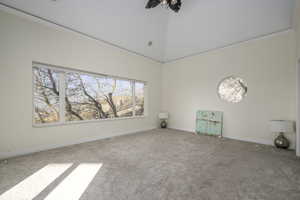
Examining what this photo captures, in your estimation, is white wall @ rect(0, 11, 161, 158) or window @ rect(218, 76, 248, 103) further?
window @ rect(218, 76, 248, 103)

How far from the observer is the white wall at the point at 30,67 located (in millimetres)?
2541

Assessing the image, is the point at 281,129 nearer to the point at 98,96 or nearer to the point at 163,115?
the point at 163,115

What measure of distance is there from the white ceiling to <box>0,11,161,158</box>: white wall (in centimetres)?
31

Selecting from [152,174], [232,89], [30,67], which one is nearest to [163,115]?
[232,89]

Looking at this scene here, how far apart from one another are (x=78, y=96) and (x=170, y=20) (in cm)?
375

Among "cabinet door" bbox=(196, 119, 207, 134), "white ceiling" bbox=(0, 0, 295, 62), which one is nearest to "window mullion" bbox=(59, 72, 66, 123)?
"white ceiling" bbox=(0, 0, 295, 62)

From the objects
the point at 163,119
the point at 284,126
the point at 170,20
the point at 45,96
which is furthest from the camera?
the point at 163,119

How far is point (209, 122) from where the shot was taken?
4.47 metres

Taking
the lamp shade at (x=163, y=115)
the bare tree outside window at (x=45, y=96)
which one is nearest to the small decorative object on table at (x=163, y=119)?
the lamp shade at (x=163, y=115)

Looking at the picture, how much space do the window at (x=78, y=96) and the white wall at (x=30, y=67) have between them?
0.21m

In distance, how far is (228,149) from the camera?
3150 millimetres

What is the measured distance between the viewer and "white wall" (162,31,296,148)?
3.29 meters

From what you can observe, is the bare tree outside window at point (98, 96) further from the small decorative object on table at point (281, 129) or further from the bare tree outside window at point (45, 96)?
the small decorative object on table at point (281, 129)

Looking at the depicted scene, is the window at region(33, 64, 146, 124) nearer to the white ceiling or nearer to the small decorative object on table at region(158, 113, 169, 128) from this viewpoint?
the small decorative object on table at region(158, 113, 169, 128)
